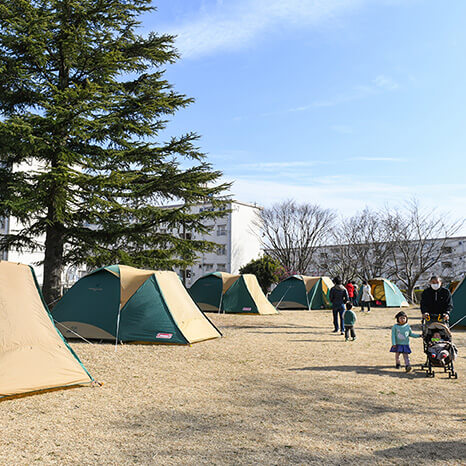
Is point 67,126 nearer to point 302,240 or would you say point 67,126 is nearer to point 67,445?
point 67,445

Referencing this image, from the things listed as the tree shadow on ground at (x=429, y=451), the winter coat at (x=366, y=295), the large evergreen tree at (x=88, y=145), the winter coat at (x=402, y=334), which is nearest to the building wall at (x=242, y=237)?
the winter coat at (x=366, y=295)

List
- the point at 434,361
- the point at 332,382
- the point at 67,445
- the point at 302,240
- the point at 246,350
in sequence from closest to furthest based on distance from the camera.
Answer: the point at 67,445 → the point at 332,382 → the point at 434,361 → the point at 246,350 → the point at 302,240

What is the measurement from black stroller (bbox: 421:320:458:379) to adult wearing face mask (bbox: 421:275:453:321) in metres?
0.21

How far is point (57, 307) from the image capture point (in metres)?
11.2

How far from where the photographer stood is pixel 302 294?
2478 cm

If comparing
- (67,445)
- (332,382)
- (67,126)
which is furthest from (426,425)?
(67,126)

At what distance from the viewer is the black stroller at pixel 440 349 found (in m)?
7.60

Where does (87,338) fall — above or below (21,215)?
below

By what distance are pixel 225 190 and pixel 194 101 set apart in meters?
3.38

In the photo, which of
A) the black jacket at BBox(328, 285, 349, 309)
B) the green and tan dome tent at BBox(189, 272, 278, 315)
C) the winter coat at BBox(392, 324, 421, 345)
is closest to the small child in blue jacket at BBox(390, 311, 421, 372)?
the winter coat at BBox(392, 324, 421, 345)

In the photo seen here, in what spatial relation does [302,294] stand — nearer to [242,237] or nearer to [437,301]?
[437,301]

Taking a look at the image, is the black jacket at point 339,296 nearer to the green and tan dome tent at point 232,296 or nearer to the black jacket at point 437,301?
the black jacket at point 437,301

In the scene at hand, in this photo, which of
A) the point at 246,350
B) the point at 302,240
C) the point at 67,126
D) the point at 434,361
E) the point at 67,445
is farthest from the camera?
the point at 302,240

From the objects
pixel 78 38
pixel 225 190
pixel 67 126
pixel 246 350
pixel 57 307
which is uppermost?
pixel 78 38
